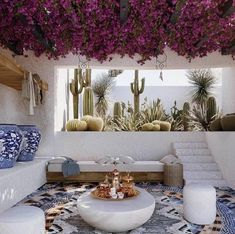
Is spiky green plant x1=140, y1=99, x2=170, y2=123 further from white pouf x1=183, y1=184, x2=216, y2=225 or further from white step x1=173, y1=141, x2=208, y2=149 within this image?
white pouf x1=183, y1=184, x2=216, y2=225

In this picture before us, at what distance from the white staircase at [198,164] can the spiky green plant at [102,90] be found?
3.69 meters

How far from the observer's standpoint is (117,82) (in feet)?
44.4

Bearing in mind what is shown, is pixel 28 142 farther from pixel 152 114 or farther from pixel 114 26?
pixel 152 114

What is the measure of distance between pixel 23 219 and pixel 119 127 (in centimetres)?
611

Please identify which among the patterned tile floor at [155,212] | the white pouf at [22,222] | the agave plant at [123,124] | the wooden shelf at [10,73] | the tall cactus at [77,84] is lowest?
the patterned tile floor at [155,212]

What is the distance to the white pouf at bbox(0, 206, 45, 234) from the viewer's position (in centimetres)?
263

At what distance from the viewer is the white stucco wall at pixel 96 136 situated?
7.44m

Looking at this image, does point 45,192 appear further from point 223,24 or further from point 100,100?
point 100,100

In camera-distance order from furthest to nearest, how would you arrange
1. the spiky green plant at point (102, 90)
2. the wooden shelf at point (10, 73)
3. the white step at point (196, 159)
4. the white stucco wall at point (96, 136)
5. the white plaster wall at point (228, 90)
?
1. the spiky green plant at point (102, 90)
2. the white plaster wall at point (228, 90)
3. the white stucco wall at point (96, 136)
4. the white step at point (196, 159)
5. the wooden shelf at point (10, 73)

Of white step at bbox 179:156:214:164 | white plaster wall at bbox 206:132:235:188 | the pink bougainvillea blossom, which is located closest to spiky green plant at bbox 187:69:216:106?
white plaster wall at bbox 206:132:235:188

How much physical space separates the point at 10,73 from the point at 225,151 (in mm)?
4496

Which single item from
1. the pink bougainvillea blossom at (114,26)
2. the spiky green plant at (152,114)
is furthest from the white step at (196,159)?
the pink bougainvillea blossom at (114,26)

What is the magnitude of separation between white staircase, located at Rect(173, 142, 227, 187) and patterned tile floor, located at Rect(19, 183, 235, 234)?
457mm

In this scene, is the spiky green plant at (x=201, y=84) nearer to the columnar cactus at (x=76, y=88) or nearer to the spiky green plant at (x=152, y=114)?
the spiky green plant at (x=152, y=114)
